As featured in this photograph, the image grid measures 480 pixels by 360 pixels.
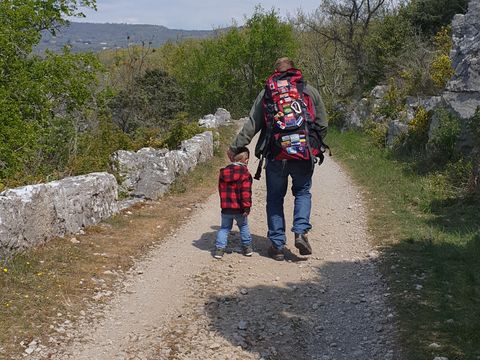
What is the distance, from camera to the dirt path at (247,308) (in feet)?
13.9

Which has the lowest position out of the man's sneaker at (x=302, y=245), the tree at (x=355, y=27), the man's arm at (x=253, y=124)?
the man's sneaker at (x=302, y=245)

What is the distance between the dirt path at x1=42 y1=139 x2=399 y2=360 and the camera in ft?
13.9

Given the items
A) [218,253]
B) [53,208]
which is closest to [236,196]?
[218,253]

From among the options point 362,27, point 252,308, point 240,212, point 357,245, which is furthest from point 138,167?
point 362,27

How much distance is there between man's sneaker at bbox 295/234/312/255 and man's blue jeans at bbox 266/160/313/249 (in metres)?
0.06

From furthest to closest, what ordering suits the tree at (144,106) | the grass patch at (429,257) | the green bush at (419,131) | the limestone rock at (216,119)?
the limestone rock at (216,119) → the tree at (144,106) → the green bush at (419,131) → the grass patch at (429,257)

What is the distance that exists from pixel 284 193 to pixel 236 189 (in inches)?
22.4

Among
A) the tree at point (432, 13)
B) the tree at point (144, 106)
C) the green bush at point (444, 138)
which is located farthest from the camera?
the tree at point (144, 106)

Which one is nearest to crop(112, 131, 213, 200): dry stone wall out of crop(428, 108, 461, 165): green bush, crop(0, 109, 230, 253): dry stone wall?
crop(0, 109, 230, 253): dry stone wall

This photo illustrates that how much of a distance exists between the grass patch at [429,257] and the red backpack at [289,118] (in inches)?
63.7

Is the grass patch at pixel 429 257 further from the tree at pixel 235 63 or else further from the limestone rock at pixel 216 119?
the tree at pixel 235 63

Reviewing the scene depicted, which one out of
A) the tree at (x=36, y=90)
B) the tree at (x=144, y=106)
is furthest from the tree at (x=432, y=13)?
the tree at (x=36, y=90)

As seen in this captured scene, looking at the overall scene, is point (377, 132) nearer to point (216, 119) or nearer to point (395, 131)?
point (395, 131)

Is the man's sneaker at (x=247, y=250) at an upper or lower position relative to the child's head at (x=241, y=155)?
lower
